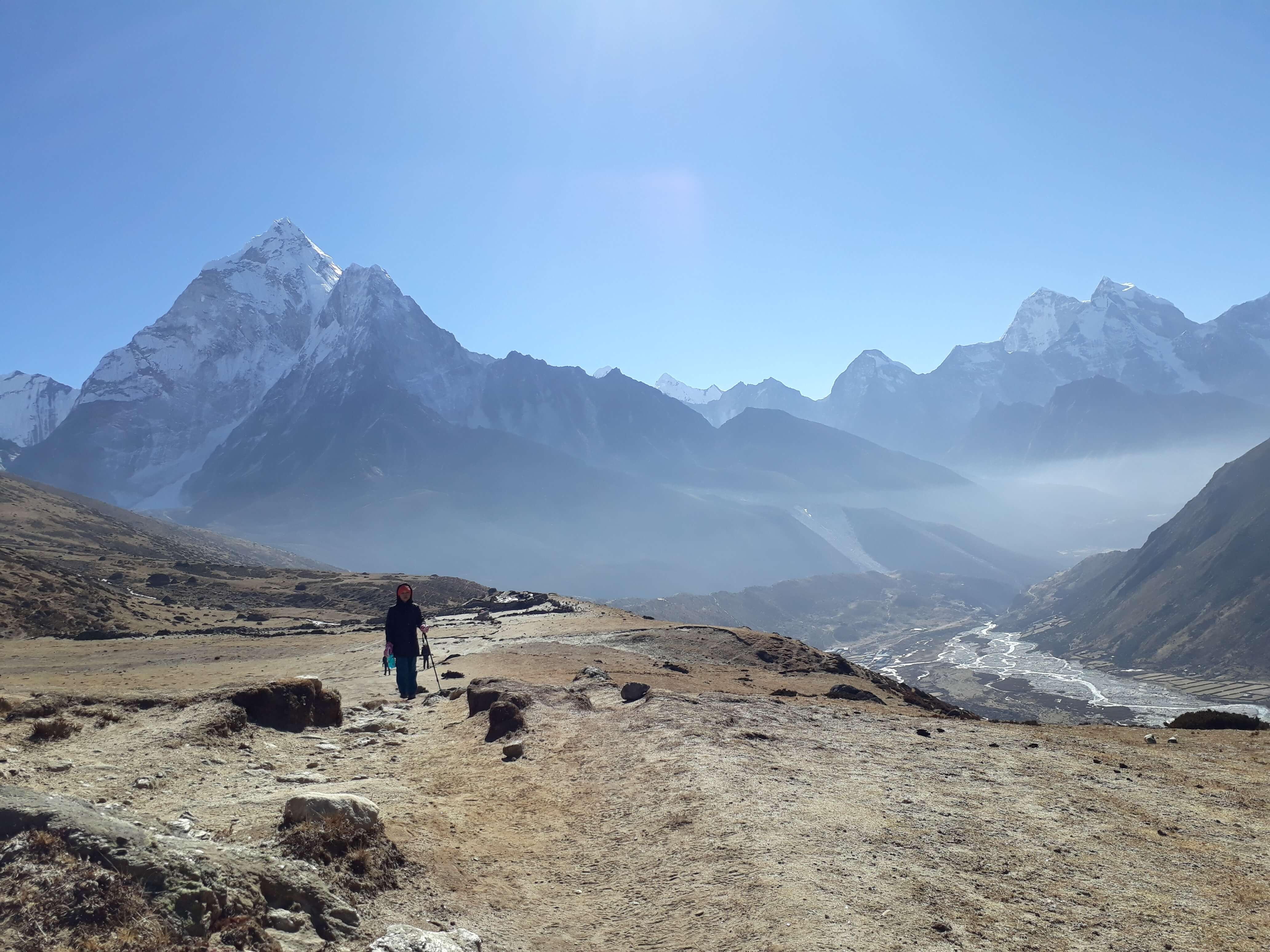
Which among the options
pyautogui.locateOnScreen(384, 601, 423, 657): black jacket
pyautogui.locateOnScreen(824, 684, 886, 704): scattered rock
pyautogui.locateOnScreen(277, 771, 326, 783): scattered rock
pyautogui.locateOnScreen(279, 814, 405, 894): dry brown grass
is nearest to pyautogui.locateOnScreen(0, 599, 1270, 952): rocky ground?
pyautogui.locateOnScreen(277, 771, 326, 783): scattered rock

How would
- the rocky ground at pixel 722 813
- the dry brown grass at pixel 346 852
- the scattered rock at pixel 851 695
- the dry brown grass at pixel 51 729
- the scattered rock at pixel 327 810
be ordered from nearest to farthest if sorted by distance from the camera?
1. the rocky ground at pixel 722 813
2. the dry brown grass at pixel 346 852
3. the scattered rock at pixel 327 810
4. the dry brown grass at pixel 51 729
5. the scattered rock at pixel 851 695

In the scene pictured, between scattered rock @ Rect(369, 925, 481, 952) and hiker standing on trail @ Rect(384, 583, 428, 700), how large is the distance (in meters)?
12.1

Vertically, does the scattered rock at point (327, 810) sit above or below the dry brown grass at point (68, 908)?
below

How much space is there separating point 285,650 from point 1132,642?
22017 cm

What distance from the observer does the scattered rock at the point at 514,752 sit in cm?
1333

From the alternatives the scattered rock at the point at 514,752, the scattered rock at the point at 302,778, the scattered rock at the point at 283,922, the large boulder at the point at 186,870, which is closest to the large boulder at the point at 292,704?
the scattered rock at the point at 302,778

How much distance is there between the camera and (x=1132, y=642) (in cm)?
19500

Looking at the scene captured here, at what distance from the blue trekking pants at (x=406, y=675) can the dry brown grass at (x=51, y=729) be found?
7163 millimetres

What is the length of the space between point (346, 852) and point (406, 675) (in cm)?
1195

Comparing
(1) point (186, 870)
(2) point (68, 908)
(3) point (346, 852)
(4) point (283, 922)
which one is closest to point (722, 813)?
(3) point (346, 852)

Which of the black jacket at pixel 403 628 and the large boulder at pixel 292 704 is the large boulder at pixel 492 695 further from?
the large boulder at pixel 292 704

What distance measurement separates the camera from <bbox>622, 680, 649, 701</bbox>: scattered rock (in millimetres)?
18719

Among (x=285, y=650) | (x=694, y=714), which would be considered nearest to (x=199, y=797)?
(x=694, y=714)

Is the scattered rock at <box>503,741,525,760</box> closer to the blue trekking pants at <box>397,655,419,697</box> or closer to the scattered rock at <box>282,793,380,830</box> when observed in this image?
the scattered rock at <box>282,793,380,830</box>
